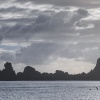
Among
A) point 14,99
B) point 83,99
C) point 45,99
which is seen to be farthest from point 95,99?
point 14,99

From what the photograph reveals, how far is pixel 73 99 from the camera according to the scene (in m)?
144

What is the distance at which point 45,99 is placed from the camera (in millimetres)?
144125

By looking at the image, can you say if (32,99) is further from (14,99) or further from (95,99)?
(95,99)

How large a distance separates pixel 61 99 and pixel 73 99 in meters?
3.74

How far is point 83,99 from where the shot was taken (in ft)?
474

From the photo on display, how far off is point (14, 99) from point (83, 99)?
21740 millimetres

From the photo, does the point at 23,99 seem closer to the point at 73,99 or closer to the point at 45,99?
the point at 45,99

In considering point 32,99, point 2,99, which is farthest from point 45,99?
point 2,99

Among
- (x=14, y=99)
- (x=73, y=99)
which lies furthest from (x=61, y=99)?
(x=14, y=99)

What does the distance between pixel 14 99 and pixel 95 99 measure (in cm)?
2547

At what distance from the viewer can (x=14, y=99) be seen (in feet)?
477

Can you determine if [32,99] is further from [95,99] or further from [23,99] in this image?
[95,99]

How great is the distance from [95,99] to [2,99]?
29.4 m

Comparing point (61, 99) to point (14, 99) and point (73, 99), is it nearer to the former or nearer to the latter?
point (73, 99)
